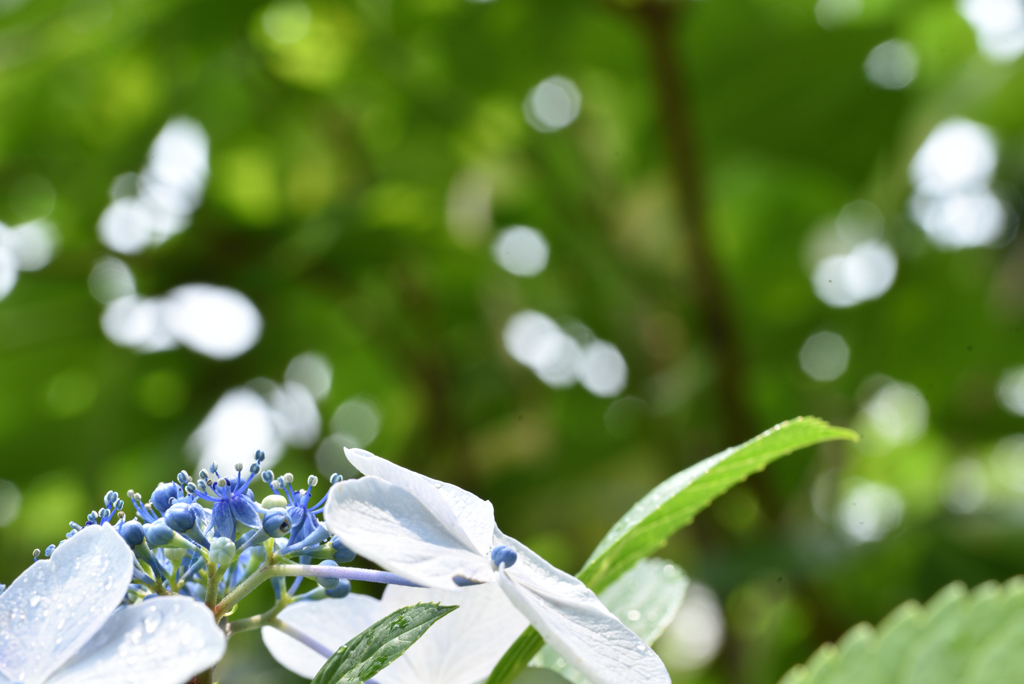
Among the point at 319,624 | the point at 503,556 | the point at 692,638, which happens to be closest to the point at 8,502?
the point at 692,638

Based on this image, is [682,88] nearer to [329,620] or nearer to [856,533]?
[856,533]

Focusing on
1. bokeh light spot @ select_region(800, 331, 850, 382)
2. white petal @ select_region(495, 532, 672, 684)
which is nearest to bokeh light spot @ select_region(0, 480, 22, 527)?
bokeh light spot @ select_region(800, 331, 850, 382)

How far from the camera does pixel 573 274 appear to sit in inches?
43.0

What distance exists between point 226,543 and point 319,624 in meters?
0.06

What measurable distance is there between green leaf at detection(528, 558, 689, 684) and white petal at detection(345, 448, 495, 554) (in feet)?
0.35

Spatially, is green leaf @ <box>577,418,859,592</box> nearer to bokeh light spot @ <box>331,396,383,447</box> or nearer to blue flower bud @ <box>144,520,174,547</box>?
blue flower bud @ <box>144,520,174,547</box>

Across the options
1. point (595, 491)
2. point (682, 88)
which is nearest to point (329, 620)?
point (682, 88)

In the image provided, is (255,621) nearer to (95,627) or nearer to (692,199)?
(95,627)

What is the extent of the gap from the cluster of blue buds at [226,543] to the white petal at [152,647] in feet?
0.12

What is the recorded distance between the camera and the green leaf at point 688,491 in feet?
0.89

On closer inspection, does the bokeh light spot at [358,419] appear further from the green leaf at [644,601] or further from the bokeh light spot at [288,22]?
the green leaf at [644,601]

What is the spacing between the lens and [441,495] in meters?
0.21

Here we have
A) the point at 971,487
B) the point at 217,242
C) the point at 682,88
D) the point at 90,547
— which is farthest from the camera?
the point at 971,487

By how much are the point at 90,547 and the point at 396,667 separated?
0.10 metres
